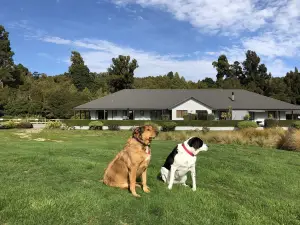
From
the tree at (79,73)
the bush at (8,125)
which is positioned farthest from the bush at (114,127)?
the tree at (79,73)

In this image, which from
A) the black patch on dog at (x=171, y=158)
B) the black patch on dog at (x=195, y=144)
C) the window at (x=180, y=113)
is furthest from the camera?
the window at (x=180, y=113)

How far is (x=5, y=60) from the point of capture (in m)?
91.0

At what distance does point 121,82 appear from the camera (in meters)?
78.0

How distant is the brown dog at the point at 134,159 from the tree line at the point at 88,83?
55672mm

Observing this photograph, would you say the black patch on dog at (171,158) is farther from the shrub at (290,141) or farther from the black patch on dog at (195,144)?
the shrub at (290,141)

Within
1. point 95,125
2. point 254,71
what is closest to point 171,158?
point 95,125

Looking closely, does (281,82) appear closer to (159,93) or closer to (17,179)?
(159,93)

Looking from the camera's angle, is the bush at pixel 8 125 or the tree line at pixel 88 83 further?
the tree line at pixel 88 83

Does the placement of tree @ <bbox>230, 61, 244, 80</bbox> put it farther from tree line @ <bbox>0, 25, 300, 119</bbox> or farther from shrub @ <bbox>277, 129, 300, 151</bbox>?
→ shrub @ <bbox>277, 129, 300, 151</bbox>

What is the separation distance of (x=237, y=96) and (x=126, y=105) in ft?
64.3

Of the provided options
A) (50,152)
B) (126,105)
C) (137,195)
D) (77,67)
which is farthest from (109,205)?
(77,67)

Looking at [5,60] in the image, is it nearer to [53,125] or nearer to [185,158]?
[53,125]

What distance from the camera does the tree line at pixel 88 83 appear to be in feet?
202

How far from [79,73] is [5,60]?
23.9 m
